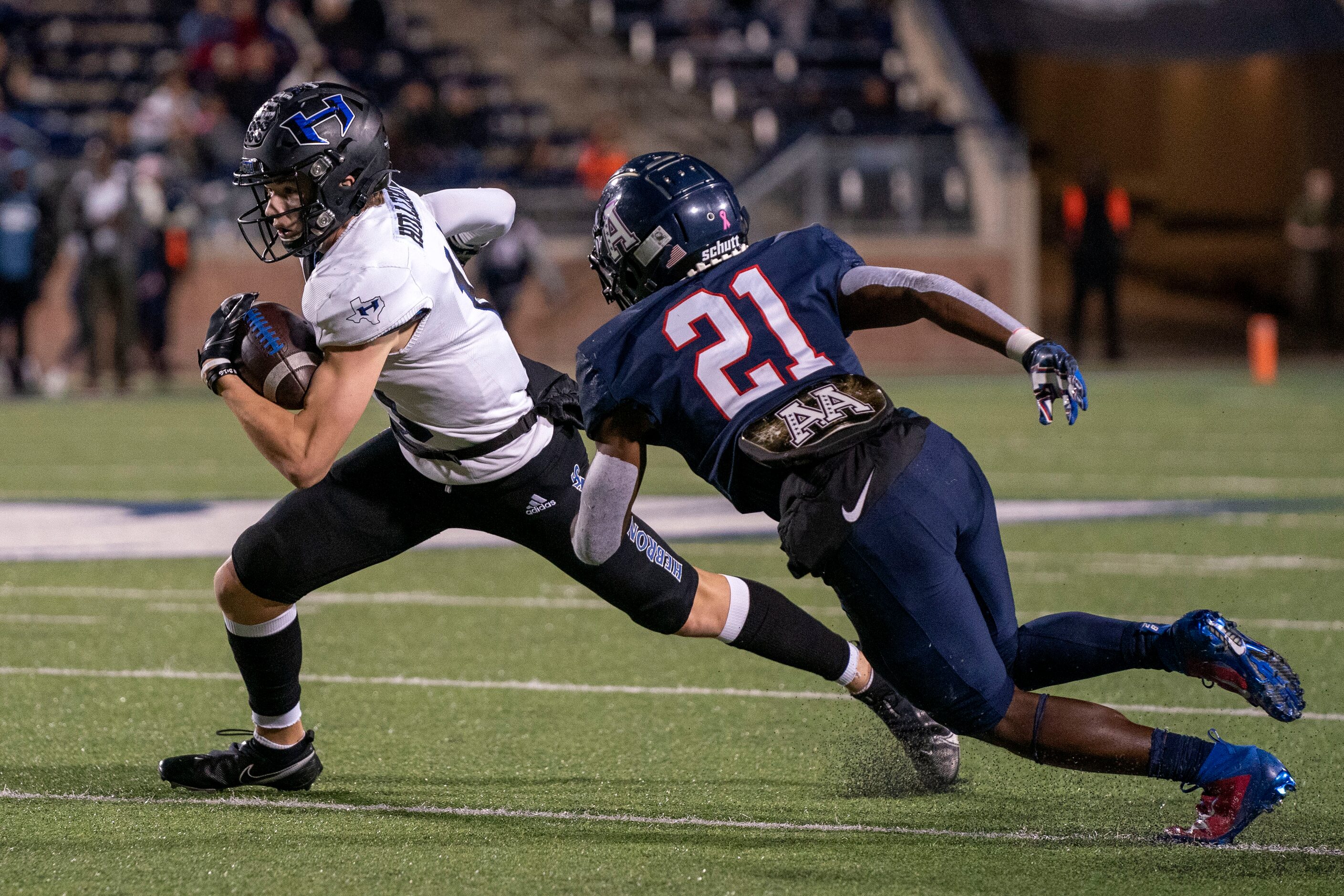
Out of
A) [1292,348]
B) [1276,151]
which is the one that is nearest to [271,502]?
[1292,348]

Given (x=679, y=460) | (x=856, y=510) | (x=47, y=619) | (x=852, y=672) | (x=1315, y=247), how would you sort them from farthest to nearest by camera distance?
1. (x=1315, y=247)
2. (x=679, y=460)
3. (x=47, y=619)
4. (x=852, y=672)
5. (x=856, y=510)

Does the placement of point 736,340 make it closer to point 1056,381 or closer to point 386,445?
point 1056,381

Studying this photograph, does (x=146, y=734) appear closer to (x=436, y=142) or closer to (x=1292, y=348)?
(x=436, y=142)

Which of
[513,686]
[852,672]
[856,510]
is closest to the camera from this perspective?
[856,510]

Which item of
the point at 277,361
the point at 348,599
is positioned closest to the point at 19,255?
the point at 348,599

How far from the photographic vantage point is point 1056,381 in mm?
2996

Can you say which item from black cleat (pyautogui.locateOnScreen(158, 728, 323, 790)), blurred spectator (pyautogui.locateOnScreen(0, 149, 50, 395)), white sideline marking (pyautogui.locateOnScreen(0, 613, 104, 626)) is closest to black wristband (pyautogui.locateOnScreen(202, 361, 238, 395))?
black cleat (pyautogui.locateOnScreen(158, 728, 323, 790))

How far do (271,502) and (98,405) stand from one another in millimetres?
6291

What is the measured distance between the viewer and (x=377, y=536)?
12.4ft

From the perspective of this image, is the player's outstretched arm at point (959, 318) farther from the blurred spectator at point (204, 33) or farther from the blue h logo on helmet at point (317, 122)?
the blurred spectator at point (204, 33)

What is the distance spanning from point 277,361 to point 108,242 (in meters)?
12.0

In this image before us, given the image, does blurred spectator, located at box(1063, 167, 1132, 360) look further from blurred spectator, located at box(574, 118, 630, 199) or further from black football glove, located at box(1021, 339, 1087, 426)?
black football glove, located at box(1021, 339, 1087, 426)

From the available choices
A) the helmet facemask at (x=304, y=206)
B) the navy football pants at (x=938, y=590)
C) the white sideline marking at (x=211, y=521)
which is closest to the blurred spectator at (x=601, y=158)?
the white sideline marking at (x=211, y=521)

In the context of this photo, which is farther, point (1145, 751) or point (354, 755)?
point (354, 755)
